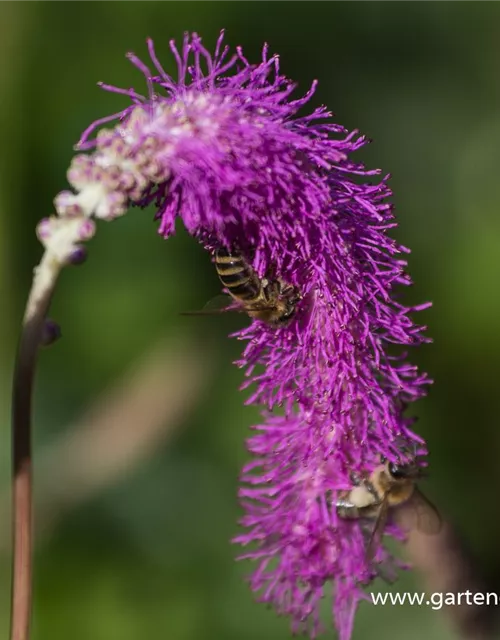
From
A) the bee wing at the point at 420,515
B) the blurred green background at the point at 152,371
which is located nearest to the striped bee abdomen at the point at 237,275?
the bee wing at the point at 420,515

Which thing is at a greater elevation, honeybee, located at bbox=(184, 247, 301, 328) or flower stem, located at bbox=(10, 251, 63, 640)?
honeybee, located at bbox=(184, 247, 301, 328)

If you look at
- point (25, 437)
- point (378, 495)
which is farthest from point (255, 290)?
point (25, 437)

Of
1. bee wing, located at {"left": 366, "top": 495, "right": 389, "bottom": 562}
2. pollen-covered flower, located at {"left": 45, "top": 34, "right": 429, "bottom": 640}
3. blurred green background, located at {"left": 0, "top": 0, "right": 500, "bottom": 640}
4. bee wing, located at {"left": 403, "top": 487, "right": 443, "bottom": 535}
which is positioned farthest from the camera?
blurred green background, located at {"left": 0, "top": 0, "right": 500, "bottom": 640}

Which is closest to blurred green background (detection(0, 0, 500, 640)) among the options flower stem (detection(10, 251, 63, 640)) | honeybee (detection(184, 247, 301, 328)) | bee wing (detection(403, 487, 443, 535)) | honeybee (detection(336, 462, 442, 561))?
bee wing (detection(403, 487, 443, 535))

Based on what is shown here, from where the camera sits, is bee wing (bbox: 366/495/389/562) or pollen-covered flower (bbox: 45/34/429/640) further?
bee wing (bbox: 366/495/389/562)

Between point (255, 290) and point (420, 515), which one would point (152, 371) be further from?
point (255, 290)

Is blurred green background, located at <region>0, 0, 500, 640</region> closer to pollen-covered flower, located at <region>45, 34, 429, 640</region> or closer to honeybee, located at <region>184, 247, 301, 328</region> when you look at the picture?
pollen-covered flower, located at <region>45, 34, 429, 640</region>
